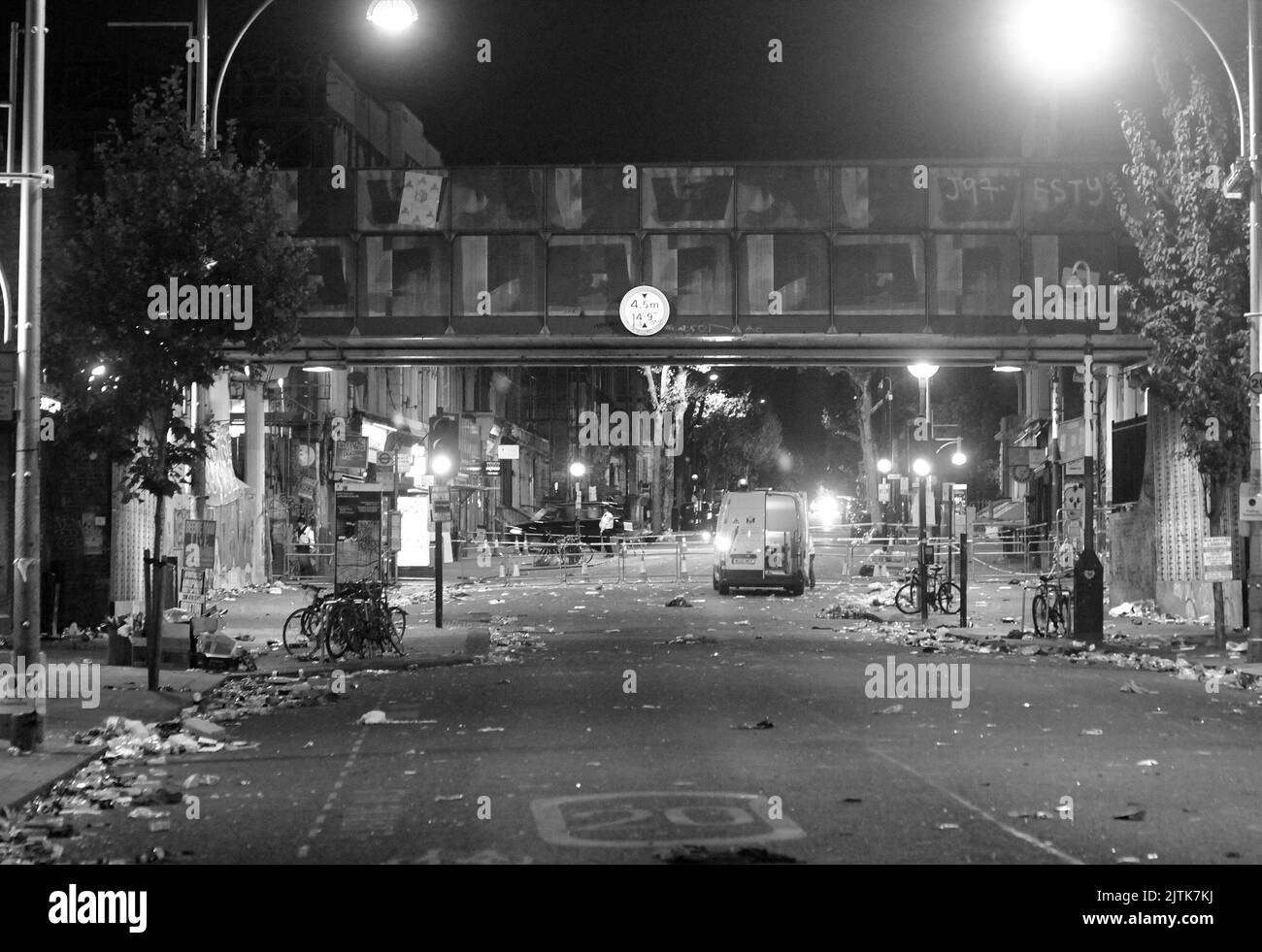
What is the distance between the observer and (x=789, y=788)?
11.2m

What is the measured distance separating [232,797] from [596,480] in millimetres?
89891

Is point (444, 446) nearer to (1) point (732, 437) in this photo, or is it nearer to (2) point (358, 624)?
(2) point (358, 624)

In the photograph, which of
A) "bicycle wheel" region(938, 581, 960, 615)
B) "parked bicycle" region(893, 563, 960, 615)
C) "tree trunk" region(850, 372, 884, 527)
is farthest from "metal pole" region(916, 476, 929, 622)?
"tree trunk" region(850, 372, 884, 527)

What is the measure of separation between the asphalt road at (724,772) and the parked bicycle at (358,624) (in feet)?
5.62

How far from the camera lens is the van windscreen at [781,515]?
1609 inches

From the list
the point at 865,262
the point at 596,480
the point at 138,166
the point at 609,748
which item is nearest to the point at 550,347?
the point at 865,262

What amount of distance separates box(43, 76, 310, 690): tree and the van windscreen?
20.9 meters

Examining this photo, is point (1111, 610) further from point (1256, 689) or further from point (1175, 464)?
point (1256, 689)

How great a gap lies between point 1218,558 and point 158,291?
1532 cm

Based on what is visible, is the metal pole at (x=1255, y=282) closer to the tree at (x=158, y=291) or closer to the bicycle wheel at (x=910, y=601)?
the bicycle wheel at (x=910, y=601)

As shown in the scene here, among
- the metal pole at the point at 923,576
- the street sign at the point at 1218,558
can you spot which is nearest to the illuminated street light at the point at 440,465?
the metal pole at the point at 923,576

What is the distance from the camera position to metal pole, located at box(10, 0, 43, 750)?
14.1 metres

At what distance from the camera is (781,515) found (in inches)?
1613

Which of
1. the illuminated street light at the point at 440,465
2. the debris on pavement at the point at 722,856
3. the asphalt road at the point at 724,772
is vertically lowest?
the asphalt road at the point at 724,772
